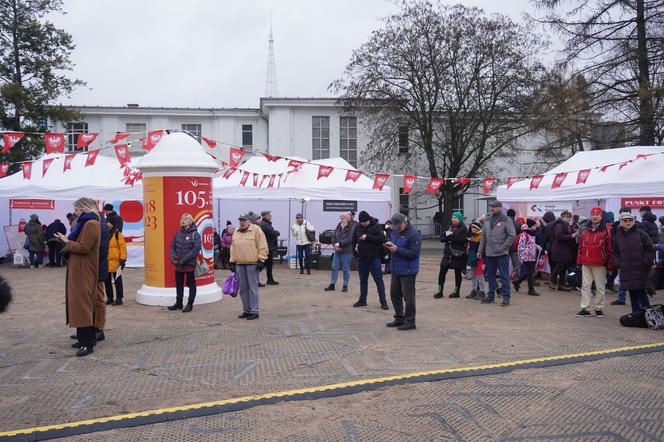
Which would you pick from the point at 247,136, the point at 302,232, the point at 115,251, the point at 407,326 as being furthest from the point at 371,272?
the point at 247,136

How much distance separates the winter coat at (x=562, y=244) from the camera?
11.6 m

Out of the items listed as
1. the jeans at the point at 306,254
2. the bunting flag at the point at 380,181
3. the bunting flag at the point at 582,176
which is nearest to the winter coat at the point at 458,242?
the bunting flag at the point at 582,176

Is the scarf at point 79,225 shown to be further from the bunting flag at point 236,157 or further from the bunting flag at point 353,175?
the bunting flag at point 353,175

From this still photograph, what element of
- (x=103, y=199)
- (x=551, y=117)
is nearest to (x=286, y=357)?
(x=103, y=199)

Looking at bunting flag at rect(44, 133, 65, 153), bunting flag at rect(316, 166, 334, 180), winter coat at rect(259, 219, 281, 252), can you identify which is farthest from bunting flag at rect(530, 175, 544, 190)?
bunting flag at rect(44, 133, 65, 153)

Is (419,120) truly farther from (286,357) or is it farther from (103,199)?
(286,357)

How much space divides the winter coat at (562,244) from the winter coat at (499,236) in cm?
233

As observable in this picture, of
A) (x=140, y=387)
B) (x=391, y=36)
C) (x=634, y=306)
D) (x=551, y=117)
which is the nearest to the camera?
(x=140, y=387)

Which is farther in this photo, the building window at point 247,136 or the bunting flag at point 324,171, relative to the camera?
the building window at point 247,136

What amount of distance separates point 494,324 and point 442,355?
2196mm

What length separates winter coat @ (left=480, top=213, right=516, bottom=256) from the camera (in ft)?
32.0

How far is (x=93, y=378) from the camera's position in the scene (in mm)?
5660

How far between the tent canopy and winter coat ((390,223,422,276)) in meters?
7.00

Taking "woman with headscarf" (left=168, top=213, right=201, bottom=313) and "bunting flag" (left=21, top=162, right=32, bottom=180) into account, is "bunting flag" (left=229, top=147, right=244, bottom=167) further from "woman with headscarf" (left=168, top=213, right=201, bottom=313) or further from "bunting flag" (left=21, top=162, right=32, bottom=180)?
"woman with headscarf" (left=168, top=213, right=201, bottom=313)
